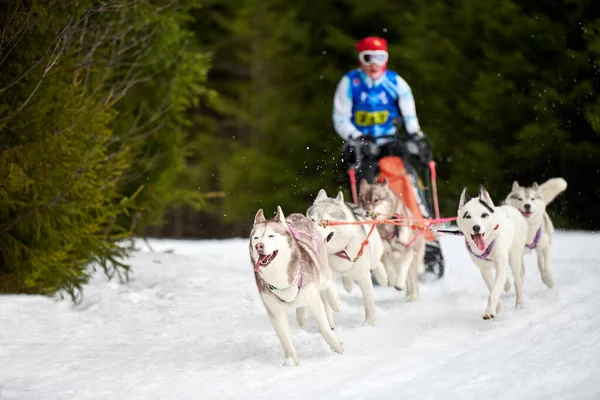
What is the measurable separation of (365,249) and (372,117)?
96.0 inches

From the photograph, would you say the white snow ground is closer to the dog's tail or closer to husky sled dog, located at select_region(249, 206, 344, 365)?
husky sled dog, located at select_region(249, 206, 344, 365)

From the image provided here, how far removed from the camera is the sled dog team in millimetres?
5609

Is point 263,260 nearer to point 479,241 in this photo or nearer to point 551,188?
point 479,241

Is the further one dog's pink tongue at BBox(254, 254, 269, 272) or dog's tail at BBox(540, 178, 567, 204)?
dog's tail at BBox(540, 178, 567, 204)

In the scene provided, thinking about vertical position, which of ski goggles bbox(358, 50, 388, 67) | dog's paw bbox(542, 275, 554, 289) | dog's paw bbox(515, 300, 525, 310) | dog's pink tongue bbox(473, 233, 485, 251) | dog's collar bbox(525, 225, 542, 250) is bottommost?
dog's paw bbox(542, 275, 554, 289)

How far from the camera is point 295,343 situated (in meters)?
6.29

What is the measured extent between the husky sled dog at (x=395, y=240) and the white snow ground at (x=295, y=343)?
8.4 inches

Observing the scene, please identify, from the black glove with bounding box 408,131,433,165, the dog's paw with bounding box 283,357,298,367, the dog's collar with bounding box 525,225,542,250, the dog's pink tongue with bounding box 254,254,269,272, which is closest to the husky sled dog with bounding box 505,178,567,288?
the dog's collar with bounding box 525,225,542,250

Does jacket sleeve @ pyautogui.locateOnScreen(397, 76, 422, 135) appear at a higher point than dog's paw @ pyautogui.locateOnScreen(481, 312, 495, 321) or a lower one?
A: higher

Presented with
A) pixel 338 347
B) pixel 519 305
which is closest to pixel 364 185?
pixel 519 305

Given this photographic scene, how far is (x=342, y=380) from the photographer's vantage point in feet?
17.0

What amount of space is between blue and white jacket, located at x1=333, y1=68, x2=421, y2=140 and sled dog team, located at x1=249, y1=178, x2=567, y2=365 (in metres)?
1.10

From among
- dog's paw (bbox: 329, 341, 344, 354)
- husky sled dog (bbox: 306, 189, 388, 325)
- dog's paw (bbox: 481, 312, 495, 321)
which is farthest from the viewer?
husky sled dog (bbox: 306, 189, 388, 325)

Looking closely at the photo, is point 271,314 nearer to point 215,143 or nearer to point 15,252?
point 15,252
